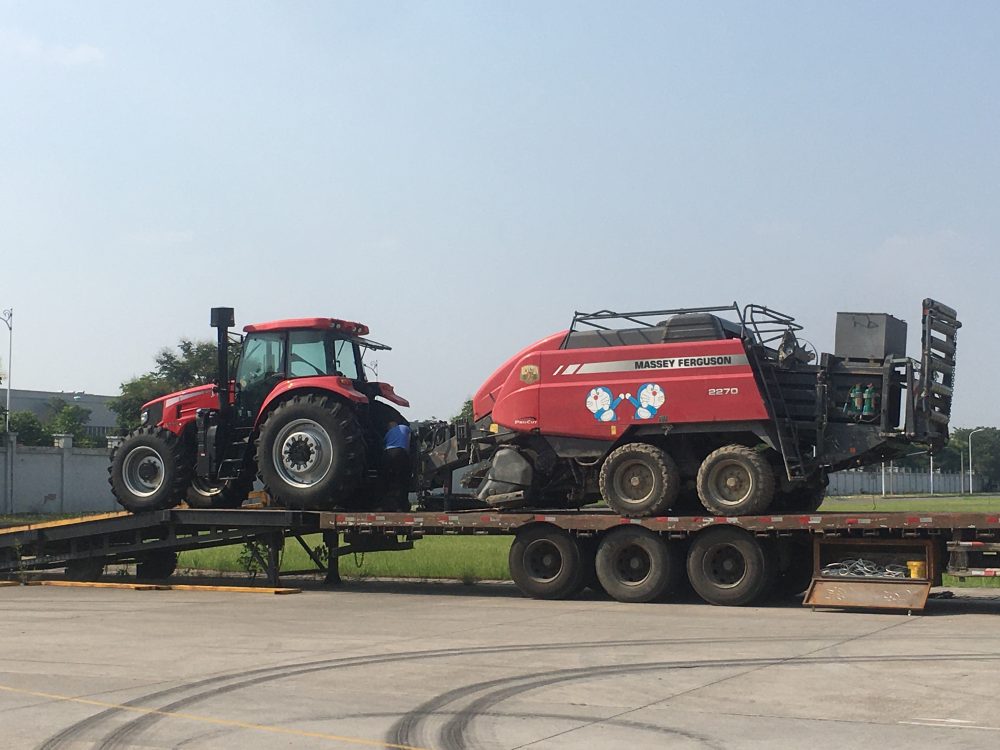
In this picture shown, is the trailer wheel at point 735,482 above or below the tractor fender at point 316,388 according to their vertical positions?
below

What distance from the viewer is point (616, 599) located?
55.0ft

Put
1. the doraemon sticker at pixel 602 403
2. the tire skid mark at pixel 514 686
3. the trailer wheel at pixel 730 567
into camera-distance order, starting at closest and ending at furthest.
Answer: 1. the tire skid mark at pixel 514 686
2. the trailer wheel at pixel 730 567
3. the doraemon sticker at pixel 602 403

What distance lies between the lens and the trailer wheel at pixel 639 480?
643 inches

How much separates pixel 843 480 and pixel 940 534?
101m

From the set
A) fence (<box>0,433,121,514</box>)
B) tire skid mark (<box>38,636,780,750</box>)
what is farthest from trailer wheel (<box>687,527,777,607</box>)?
fence (<box>0,433,121,514</box>)

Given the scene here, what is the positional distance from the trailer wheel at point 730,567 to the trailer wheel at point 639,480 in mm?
698

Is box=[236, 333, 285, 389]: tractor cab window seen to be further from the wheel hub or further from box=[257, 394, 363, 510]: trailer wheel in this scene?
the wheel hub

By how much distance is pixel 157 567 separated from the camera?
853 inches

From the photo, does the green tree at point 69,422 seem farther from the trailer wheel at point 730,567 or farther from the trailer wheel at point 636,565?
the trailer wheel at point 730,567

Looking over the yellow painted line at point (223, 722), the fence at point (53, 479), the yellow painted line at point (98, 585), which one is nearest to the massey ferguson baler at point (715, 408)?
the yellow painted line at point (98, 585)

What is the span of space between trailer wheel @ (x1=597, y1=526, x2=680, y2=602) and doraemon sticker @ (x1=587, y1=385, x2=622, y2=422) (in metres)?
1.52

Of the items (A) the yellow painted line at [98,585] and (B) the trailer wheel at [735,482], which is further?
(A) the yellow painted line at [98,585]

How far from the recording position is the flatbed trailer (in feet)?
49.5

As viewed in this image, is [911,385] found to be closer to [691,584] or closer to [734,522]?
[734,522]
